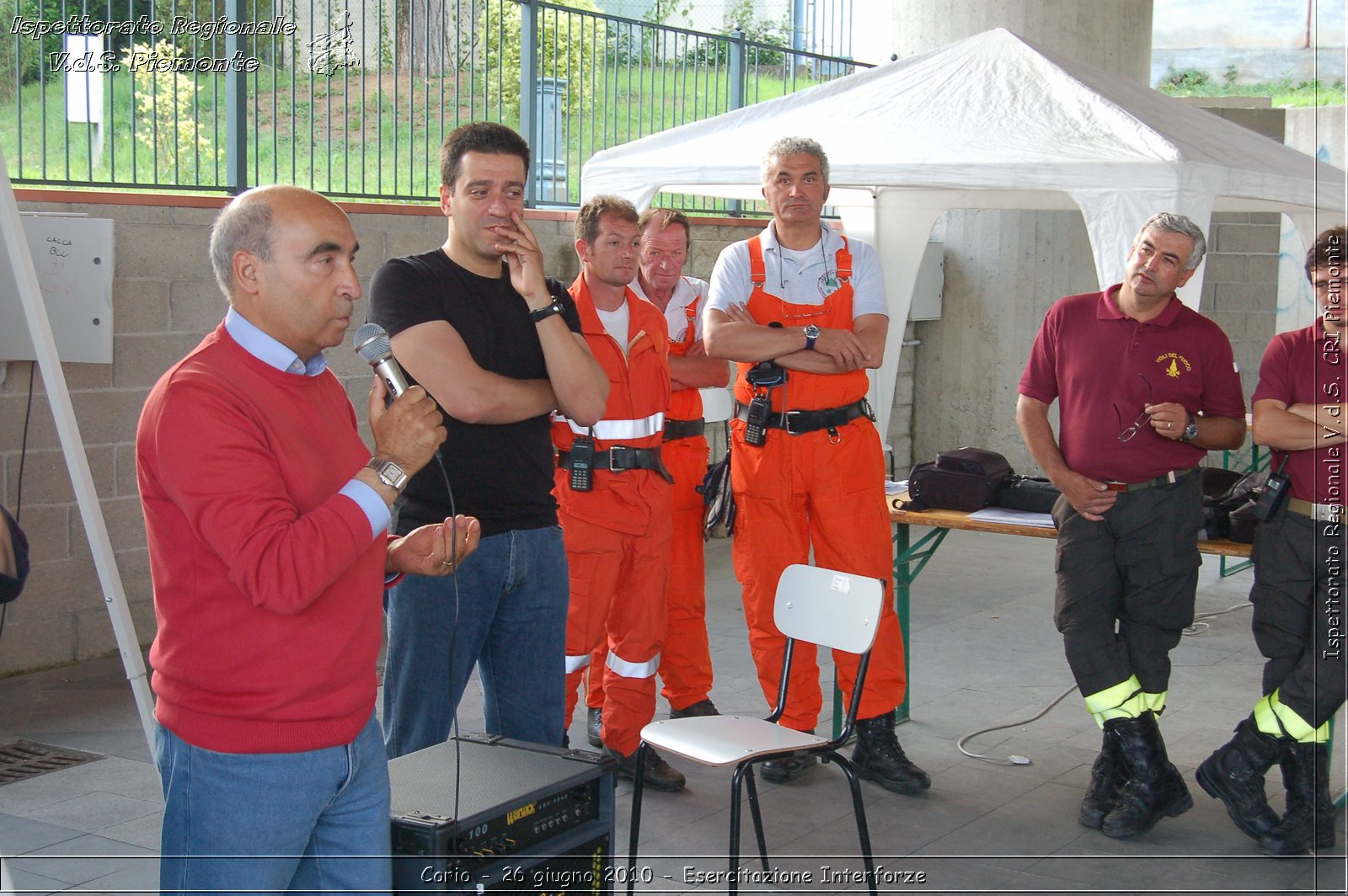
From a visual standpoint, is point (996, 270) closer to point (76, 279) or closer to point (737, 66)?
point (737, 66)

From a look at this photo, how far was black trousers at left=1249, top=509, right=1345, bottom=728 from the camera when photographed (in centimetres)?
357

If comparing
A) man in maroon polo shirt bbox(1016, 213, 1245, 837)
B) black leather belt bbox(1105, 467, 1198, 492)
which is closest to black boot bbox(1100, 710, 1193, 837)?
man in maroon polo shirt bbox(1016, 213, 1245, 837)

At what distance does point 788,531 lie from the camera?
13.5 feet

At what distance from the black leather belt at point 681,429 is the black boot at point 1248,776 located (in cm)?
205

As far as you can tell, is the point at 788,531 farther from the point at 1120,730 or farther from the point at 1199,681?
the point at 1199,681

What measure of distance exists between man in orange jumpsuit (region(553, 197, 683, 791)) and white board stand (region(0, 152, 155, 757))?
122 centimetres

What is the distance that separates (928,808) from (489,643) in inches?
Answer: 70.1

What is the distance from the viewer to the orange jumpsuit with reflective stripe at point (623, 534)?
3.90 m

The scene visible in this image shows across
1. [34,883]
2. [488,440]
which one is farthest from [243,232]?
[34,883]

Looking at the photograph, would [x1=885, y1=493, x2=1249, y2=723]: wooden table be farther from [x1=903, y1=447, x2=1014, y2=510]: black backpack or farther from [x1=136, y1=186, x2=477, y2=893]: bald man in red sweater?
[x1=136, y1=186, x2=477, y2=893]: bald man in red sweater

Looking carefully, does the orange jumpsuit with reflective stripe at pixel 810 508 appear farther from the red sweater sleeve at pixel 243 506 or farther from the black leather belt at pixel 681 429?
the red sweater sleeve at pixel 243 506

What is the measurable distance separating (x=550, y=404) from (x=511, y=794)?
986 mm

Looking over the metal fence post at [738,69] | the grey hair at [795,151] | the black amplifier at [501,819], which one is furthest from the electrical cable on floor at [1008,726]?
the metal fence post at [738,69]

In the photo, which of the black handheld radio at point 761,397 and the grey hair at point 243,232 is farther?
the black handheld radio at point 761,397
